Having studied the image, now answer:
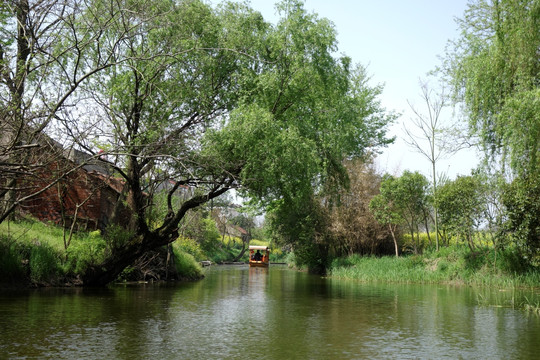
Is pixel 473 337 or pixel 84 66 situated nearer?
pixel 473 337

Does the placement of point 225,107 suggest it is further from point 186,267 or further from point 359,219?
point 359,219

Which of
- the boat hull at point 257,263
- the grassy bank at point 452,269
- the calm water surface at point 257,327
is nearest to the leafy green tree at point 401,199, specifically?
the grassy bank at point 452,269

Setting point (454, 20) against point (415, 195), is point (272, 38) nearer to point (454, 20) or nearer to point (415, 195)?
point (454, 20)

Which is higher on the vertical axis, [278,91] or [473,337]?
[278,91]

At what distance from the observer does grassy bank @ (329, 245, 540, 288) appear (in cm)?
1963

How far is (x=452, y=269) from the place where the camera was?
22750 millimetres

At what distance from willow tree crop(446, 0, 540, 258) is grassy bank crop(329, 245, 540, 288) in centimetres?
689

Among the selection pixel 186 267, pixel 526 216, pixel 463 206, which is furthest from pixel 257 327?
pixel 186 267

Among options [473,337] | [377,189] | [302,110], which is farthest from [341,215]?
[473,337]

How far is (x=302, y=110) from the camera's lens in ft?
61.4

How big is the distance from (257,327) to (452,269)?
15.2 m

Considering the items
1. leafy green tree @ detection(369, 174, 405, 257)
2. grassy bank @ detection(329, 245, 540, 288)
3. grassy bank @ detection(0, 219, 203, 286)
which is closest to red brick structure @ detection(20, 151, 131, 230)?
grassy bank @ detection(0, 219, 203, 286)

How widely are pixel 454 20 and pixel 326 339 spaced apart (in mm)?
12714

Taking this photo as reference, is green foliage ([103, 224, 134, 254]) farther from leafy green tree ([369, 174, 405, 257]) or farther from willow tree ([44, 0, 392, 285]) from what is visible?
leafy green tree ([369, 174, 405, 257])
